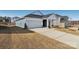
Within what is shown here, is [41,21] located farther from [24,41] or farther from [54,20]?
[24,41]

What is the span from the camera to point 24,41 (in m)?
2.13

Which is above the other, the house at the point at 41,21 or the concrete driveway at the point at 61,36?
the house at the point at 41,21

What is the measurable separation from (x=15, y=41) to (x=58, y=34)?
1.86ft

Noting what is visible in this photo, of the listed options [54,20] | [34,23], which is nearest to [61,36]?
[54,20]

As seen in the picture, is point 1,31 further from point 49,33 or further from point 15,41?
point 49,33

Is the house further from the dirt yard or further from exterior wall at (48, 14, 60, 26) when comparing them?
the dirt yard

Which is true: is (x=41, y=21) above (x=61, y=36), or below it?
above

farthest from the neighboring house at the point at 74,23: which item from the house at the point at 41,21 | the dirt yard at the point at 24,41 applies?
the dirt yard at the point at 24,41

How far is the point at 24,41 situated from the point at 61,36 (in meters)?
0.48

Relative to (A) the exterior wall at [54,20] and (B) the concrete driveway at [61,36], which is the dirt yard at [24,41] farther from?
(A) the exterior wall at [54,20]

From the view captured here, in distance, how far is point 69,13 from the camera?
213 cm

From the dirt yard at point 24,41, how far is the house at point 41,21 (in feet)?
0.41

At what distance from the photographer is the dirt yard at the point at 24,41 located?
2127 millimetres
